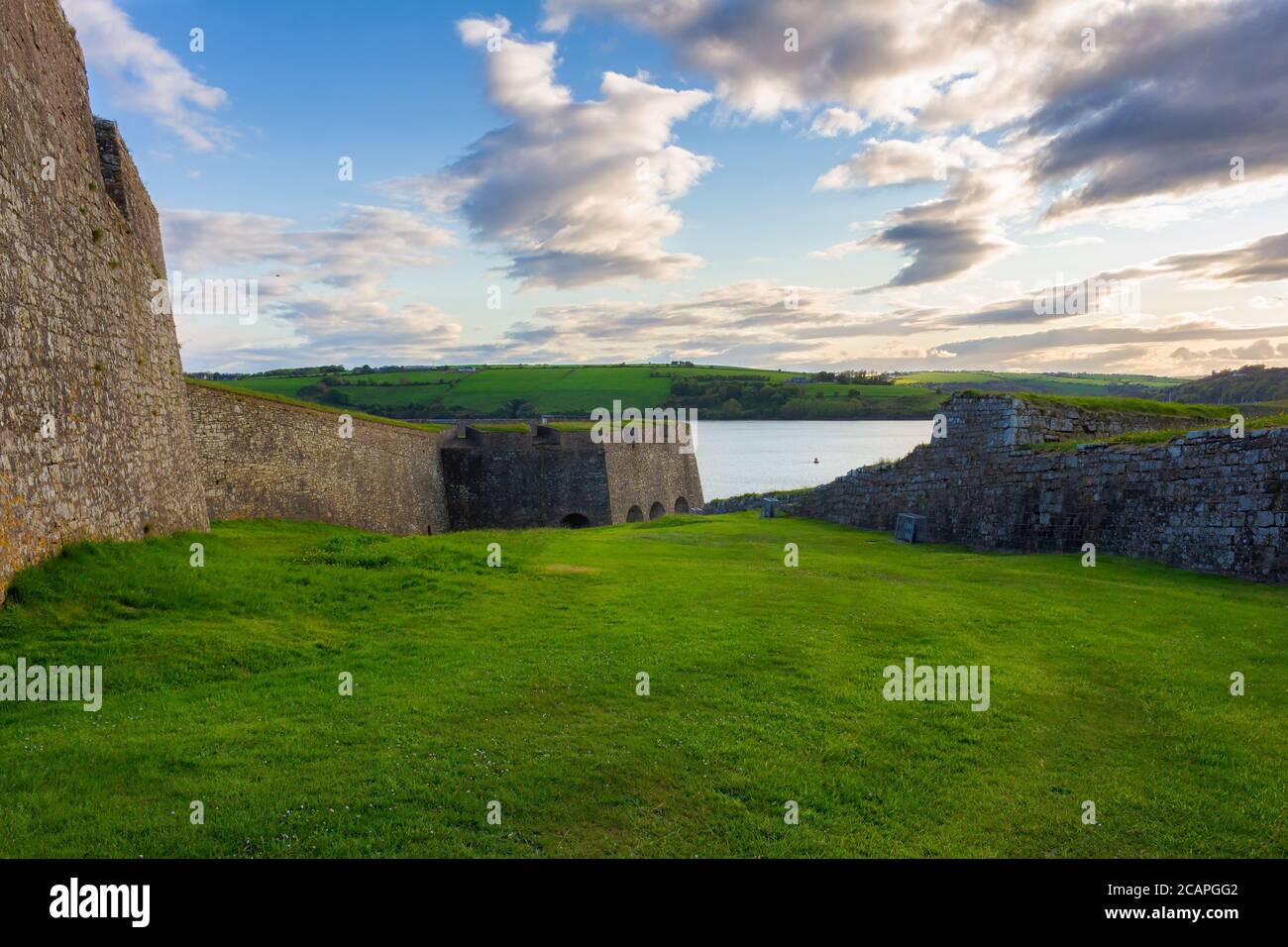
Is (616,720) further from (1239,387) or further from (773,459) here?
(773,459)

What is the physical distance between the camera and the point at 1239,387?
50656 millimetres

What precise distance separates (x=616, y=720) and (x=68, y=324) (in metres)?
10.3

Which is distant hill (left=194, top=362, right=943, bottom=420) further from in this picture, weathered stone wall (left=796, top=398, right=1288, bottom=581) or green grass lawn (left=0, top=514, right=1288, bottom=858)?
green grass lawn (left=0, top=514, right=1288, bottom=858)

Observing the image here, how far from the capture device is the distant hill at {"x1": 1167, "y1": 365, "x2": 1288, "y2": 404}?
47.8 metres

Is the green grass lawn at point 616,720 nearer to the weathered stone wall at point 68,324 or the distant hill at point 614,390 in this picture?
the weathered stone wall at point 68,324

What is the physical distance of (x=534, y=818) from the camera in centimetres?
512

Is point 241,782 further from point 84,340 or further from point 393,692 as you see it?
point 84,340

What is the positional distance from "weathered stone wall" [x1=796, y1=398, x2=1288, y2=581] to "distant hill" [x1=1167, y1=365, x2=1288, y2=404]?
35771 millimetres

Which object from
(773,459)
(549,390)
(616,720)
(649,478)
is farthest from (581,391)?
(616,720)

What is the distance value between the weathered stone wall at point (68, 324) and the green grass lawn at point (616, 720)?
1.01 metres

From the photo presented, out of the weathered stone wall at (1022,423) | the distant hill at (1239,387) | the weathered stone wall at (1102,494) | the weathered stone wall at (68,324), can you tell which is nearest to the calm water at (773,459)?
the distant hill at (1239,387)
